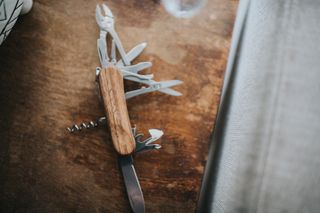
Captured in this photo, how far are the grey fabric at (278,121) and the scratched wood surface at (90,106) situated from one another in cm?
12

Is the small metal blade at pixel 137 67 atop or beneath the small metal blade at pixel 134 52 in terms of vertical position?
beneath

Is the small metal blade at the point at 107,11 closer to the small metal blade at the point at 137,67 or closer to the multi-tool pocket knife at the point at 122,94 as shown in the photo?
the multi-tool pocket knife at the point at 122,94

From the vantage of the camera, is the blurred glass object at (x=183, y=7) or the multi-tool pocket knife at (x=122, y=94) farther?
the blurred glass object at (x=183, y=7)

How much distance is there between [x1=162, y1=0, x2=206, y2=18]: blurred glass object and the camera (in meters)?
0.85

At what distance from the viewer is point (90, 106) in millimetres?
806

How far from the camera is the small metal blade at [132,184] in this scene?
0.73 meters

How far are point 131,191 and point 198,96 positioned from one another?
32 centimetres

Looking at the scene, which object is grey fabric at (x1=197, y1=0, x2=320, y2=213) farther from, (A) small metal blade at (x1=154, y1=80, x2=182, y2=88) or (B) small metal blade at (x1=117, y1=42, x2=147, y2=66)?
(B) small metal blade at (x1=117, y1=42, x2=147, y2=66)

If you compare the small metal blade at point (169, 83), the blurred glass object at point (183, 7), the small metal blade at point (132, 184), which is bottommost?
the small metal blade at point (132, 184)

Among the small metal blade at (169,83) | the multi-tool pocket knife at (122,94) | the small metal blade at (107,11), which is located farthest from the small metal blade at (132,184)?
the small metal blade at (107,11)

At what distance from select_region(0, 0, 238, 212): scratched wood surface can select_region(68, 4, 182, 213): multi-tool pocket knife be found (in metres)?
0.04

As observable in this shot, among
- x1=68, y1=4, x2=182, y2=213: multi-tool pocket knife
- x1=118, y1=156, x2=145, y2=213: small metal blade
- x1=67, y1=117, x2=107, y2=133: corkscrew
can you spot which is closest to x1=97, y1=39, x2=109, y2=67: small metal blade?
x1=68, y1=4, x2=182, y2=213: multi-tool pocket knife

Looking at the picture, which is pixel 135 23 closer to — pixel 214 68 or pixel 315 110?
pixel 214 68

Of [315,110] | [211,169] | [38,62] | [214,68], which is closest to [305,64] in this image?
[315,110]
